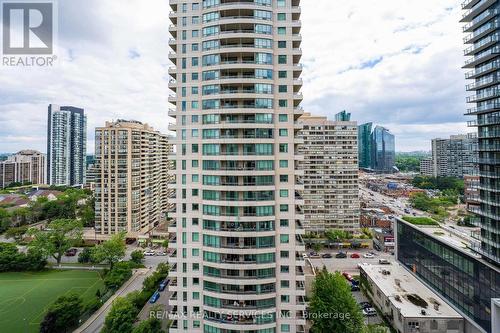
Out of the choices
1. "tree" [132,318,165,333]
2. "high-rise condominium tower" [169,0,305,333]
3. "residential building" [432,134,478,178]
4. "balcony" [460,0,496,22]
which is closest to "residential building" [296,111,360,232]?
"balcony" [460,0,496,22]

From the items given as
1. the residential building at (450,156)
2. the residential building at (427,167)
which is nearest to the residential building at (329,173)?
the residential building at (450,156)

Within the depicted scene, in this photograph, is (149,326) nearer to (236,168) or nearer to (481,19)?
(236,168)

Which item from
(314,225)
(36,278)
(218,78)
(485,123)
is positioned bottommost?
(36,278)

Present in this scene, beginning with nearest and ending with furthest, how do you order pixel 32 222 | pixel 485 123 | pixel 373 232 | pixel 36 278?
pixel 485 123
pixel 36 278
pixel 373 232
pixel 32 222

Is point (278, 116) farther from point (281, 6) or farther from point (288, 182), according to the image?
point (281, 6)

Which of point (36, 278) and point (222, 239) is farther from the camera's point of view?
point (36, 278)

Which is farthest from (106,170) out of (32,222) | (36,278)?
(32,222)
